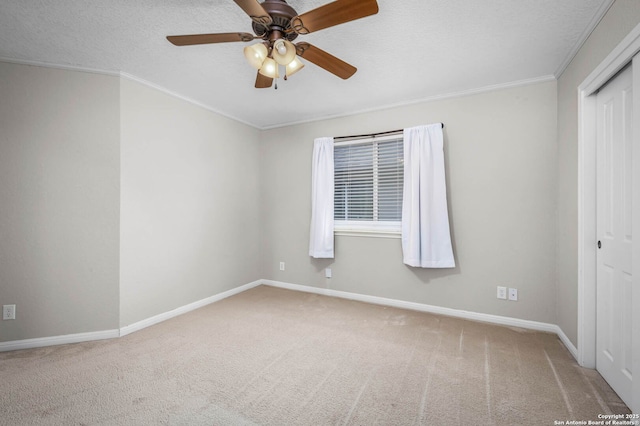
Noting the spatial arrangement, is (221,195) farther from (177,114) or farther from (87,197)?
(87,197)

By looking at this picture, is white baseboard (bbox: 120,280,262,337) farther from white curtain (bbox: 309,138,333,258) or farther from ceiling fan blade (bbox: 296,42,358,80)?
ceiling fan blade (bbox: 296,42,358,80)

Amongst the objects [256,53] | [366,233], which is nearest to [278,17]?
[256,53]

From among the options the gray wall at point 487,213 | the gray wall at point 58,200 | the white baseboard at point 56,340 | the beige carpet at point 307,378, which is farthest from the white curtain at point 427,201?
the white baseboard at point 56,340

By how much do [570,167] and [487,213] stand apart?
2.64ft

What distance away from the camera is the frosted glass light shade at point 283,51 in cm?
156

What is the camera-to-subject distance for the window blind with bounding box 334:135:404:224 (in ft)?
11.5

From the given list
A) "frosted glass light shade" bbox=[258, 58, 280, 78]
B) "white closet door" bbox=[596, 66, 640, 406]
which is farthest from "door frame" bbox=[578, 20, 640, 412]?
"frosted glass light shade" bbox=[258, 58, 280, 78]

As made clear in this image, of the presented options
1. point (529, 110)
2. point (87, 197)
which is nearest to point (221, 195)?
point (87, 197)

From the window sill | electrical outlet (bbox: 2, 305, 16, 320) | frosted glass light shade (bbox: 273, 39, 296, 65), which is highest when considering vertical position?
frosted glass light shade (bbox: 273, 39, 296, 65)

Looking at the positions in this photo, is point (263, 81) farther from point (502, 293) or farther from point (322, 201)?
point (502, 293)

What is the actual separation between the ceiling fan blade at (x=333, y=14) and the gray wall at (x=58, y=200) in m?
2.22

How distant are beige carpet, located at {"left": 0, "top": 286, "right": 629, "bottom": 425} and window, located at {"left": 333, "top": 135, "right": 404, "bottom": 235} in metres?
1.28

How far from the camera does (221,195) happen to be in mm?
3789

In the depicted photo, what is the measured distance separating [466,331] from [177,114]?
154 inches
